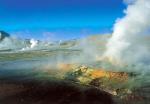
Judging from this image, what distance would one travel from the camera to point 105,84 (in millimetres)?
56312

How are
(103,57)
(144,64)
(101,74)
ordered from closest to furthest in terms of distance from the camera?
(101,74) → (144,64) → (103,57)

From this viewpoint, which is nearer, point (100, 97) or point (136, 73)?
point (100, 97)

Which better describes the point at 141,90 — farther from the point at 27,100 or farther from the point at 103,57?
the point at 103,57

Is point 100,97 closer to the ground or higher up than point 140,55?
closer to the ground

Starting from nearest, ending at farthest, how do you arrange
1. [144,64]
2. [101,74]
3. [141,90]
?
1. [141,90]
2. [101,74]
3. [144,64]

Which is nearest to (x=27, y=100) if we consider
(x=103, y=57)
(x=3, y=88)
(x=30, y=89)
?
(x=30, y=89)

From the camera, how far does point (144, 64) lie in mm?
71938

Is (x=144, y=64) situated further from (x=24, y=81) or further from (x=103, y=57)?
(x=24, y=81)

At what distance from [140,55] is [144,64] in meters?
11.6

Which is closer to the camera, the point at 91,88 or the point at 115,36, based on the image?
the point at 91,88

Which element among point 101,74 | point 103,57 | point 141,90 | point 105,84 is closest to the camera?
point 141,90

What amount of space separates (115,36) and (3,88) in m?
37.1

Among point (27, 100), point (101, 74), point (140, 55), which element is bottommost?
point (27, 100)

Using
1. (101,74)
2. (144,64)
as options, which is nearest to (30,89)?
(101,74)
